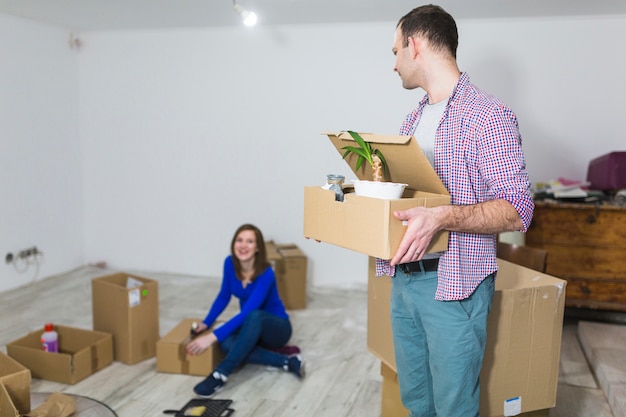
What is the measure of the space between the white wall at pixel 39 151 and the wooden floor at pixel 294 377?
543 millimetres

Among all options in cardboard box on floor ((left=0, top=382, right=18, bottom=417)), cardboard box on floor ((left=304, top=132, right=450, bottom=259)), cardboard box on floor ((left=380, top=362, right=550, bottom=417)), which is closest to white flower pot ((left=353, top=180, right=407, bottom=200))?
cardboard box on floor ((left=304, top=132, right=450, bottom=259))

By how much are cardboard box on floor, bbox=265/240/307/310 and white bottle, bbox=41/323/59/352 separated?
1399 mm

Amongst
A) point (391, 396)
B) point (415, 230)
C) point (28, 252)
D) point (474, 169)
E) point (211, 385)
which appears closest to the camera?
point (415, 230)

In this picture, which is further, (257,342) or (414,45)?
(257,342)

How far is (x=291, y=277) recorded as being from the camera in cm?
380

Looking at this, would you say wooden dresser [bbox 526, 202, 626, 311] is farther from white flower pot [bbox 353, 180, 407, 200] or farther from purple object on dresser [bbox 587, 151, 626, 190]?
white flower pot [bbox 353, 180, 407, 200]

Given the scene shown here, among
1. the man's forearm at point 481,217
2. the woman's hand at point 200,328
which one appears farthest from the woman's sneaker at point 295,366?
the man's forearm at point 481,217

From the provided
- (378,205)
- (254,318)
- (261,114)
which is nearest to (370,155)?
(378,205)

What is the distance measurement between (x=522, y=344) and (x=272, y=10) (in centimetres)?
269

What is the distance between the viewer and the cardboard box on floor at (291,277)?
3.78 metres

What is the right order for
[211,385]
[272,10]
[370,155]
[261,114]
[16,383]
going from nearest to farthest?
[370,155]
[16,383]
[211,385]
[272,10]
[261,114]

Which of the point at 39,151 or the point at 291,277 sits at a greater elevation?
the point at 39,151

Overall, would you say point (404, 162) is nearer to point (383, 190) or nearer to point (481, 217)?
point (383, 190)

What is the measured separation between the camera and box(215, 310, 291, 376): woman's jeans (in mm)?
2691
